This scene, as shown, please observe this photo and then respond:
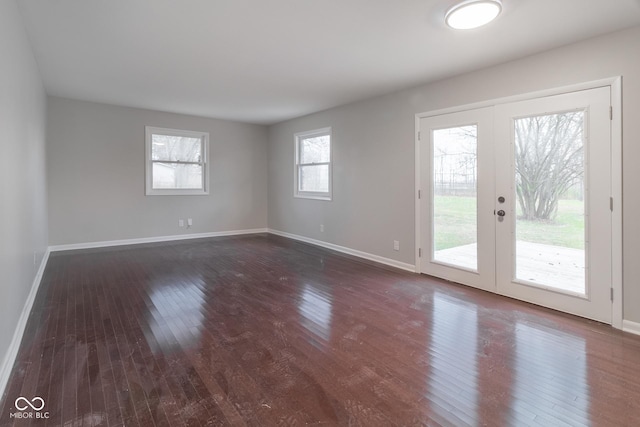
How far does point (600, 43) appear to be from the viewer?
110 inches

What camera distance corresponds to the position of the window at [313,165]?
6.02m

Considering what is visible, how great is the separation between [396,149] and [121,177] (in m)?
4.87

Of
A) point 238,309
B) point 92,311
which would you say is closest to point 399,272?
point 238,309

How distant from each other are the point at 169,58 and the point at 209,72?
530 mm

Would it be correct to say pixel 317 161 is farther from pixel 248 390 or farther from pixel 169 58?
pixel 248 390

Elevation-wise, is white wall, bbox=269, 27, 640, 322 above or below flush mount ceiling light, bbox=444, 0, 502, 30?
below

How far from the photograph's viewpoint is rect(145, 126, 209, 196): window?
6.26 metres

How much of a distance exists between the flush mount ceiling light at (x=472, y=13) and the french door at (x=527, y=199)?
1.12m

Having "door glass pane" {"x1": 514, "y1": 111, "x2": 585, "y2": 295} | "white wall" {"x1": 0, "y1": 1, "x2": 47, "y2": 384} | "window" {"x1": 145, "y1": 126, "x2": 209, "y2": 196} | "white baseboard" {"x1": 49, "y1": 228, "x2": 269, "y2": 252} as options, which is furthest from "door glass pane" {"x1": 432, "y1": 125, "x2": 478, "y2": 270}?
"window" {"x1": 145, "y1": 126, "x2": 209, "y2": 196}

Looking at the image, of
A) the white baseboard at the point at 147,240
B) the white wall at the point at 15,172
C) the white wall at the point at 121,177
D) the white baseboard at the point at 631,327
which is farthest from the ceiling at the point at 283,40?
the white baseboard at the point at 147,240

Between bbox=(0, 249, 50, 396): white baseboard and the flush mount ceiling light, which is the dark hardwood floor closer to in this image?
bbox=(0, 249, 50, 396): white baseboard

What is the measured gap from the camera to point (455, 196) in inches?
154

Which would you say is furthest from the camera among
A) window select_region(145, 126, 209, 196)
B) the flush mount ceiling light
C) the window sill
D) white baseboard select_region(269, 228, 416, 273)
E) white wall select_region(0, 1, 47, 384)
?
window select_region(145, 126, 209, 196)

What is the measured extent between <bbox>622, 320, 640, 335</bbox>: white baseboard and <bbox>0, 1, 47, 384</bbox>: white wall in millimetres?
4326
